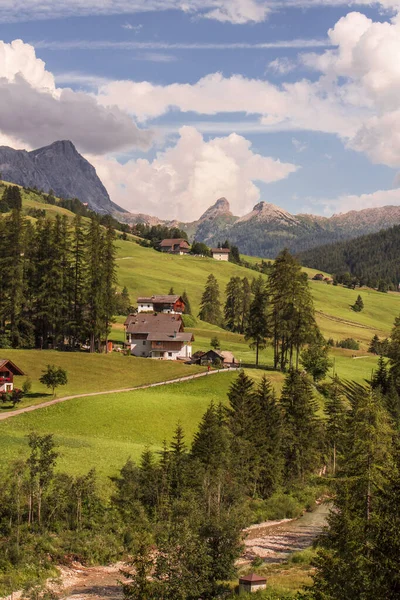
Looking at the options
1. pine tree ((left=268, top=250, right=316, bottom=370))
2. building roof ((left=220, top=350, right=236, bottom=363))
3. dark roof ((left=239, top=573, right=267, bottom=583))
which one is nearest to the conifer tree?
building roof ((left=220, top=350, right=236, bottom=363))

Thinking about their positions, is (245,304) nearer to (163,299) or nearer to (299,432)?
(163,299)

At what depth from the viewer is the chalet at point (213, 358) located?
94.1 metres

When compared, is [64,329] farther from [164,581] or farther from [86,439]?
[164,581]

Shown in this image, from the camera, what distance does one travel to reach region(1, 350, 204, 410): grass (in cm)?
7394

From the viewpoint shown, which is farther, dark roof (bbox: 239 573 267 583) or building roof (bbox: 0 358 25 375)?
building roof (bbox: 0 358 25 375)

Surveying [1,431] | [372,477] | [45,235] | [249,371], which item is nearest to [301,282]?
[249,371]

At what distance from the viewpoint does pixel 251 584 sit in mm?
30188

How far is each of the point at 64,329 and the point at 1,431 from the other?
40039mm

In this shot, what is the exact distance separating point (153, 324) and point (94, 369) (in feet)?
91.8

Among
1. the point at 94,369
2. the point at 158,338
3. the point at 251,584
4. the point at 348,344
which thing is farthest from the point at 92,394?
the point at 348,344

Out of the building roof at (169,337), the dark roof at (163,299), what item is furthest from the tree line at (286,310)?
the dark roof at (163,299)

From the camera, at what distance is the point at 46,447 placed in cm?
3991

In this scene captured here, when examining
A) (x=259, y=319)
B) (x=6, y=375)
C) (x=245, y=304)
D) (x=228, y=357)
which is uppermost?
(x=245, y=304)

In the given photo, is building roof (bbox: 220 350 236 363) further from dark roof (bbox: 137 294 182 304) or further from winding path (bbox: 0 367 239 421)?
dark roof (bbox: 137 294 182 304)
